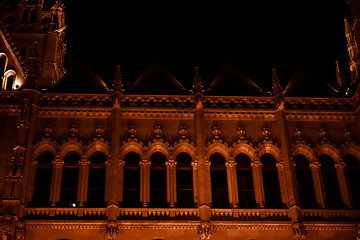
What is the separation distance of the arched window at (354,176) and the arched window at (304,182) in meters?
2.09

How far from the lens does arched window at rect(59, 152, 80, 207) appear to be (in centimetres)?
2653

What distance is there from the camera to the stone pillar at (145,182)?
26422 mm

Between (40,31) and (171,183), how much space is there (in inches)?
622

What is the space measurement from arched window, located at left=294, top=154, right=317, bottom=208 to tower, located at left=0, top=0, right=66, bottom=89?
52.3ft

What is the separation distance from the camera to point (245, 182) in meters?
27.7

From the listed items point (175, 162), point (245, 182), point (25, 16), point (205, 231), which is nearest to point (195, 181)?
point (175, 162)

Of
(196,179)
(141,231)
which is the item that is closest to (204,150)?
(196,179)

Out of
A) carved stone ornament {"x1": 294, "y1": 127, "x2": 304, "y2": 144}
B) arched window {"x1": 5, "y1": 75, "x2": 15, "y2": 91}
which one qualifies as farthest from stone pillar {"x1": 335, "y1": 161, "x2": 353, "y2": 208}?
arched window {"x1": 5, "y1": 75, "x2": 15, "y2": 91}

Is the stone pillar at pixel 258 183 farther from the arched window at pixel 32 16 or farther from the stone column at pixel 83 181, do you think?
the arched window at pixel 32 16

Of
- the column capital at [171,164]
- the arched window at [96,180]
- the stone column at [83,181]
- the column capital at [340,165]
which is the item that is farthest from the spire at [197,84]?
the column capital at [340,165]

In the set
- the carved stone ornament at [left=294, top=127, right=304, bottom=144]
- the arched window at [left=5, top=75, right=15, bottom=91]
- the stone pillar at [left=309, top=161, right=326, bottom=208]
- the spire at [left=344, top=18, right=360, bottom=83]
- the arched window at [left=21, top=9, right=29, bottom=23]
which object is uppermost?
the arched window at [left=21, top=9, right=29, bottom=23]

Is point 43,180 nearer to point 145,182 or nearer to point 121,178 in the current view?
point 121,178

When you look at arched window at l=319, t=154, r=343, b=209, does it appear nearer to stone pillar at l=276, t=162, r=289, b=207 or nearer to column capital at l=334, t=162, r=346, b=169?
column capital at l=334, t=162, r=346, b=169

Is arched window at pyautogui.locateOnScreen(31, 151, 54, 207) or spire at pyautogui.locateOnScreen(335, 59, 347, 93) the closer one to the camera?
arched window at pyautogui.locateOnScreen(31, 151, 54, 207)
